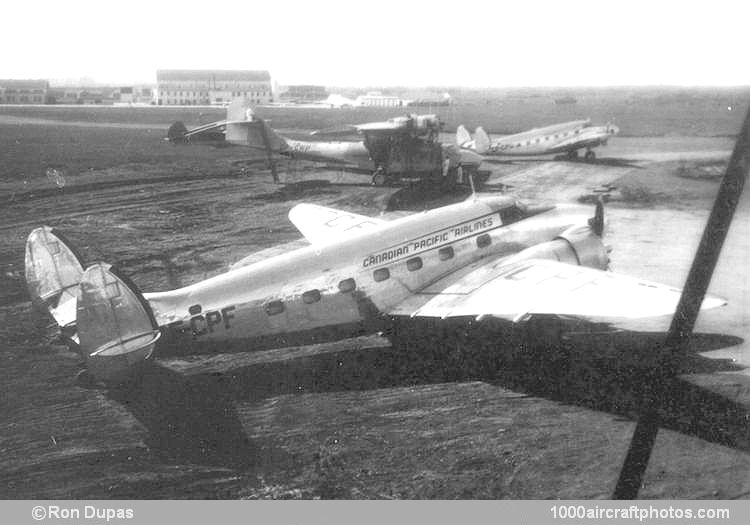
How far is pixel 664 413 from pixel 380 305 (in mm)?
5271

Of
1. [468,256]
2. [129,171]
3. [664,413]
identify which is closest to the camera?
[664,413]

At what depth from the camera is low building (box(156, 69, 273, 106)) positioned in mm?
18763

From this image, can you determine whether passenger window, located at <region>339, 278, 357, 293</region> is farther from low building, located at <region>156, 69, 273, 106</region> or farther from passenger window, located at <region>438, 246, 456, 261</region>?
low building, located at <region>156, 69, 273, 106</region>

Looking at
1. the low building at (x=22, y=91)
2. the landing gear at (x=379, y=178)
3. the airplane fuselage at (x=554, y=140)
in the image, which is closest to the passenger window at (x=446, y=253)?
the low building at (x=22, y=91)

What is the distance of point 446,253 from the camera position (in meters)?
12.8

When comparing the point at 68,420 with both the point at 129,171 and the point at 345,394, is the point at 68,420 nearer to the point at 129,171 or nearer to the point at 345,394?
the point at 345,394

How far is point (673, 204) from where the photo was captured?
24.4m

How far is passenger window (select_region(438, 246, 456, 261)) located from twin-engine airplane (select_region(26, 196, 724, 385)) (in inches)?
1.2

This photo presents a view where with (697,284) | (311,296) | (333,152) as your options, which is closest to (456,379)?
(311,296)

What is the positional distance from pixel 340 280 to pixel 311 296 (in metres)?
0.65
